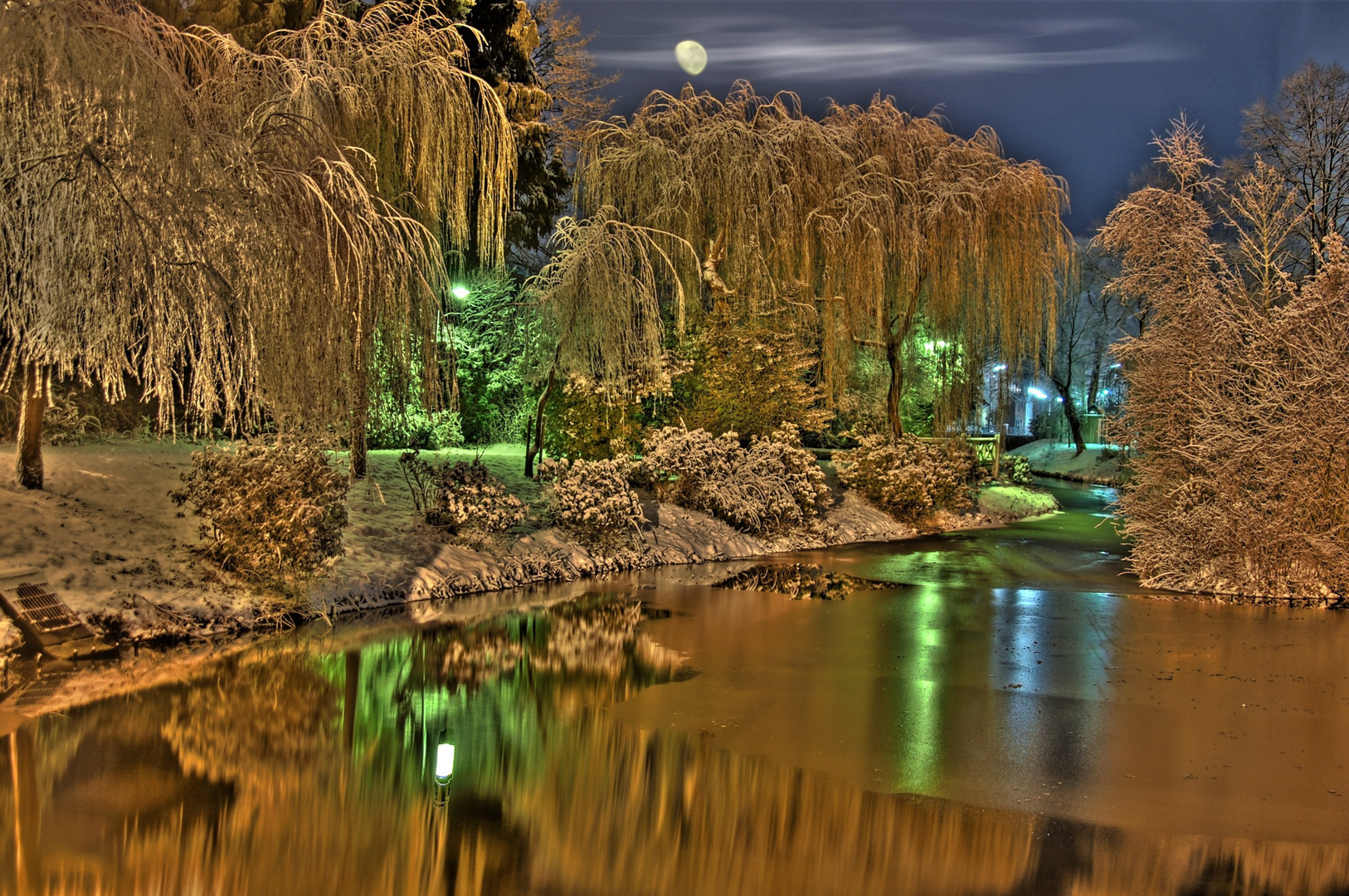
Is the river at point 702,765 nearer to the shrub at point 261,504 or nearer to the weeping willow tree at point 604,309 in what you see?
the shrub at point 261,504

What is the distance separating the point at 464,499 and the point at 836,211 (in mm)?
10194

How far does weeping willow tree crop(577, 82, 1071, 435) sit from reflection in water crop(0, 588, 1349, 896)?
41.2 ft

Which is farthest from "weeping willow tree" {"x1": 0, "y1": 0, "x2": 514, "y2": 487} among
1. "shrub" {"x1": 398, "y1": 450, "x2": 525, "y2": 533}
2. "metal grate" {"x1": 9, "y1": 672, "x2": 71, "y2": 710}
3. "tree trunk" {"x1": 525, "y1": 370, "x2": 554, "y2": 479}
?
"tree trunk" {"x1": 525, "y1": 370, "x2": 554, "y2": 479}

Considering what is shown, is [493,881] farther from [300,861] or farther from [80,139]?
[80,139]

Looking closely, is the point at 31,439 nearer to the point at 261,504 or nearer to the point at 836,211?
the point at 261,504

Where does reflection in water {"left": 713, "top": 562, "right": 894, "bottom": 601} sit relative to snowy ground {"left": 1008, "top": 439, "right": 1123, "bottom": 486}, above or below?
below

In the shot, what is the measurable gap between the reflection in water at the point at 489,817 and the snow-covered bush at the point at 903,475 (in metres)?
12.6

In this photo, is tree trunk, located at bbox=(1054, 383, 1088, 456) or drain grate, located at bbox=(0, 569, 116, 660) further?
tree trunk, located at bbox=(1054, 383, 1088, 456)

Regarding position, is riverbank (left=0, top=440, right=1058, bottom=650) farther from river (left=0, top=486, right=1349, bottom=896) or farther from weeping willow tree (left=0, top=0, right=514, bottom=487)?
weeping willow tree (left=0, top=0, right=514, bottom=487)

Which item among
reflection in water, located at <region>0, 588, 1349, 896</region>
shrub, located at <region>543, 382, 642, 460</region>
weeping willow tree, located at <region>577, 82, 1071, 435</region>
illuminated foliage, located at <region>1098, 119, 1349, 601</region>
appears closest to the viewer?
reflection in water, located at <region>0, 588, 1349, 896</region>

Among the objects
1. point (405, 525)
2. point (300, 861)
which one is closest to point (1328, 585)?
point (405, 525)

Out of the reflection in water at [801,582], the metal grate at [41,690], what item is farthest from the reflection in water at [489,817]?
the reflection in water at [801,582]

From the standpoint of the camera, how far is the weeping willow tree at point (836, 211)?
1888 centimetres

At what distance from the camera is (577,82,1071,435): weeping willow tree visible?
18.9m
